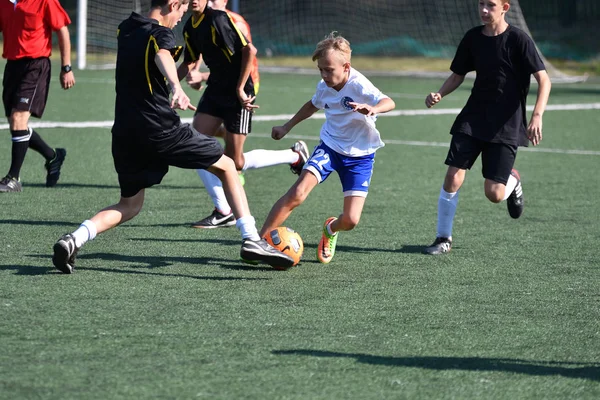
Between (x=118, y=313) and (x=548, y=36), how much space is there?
97.1 ft

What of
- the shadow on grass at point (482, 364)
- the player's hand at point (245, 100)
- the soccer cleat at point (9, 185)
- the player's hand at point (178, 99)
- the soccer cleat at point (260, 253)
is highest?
the player's hand at point (178, 99)

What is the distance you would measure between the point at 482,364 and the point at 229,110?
387cm

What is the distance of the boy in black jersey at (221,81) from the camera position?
7359 millimetres

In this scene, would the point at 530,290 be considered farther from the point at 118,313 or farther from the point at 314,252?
the point at 118,313

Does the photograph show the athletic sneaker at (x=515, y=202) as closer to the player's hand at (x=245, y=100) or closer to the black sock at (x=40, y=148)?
the player's hand at (x=245, y=100)

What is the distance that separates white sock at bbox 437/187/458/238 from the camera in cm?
679

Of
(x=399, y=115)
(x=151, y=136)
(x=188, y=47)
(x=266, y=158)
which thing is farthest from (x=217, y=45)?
(x=399, y=115)

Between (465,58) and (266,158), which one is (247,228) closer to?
(465,58)

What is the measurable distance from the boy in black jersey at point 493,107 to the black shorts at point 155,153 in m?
1.67

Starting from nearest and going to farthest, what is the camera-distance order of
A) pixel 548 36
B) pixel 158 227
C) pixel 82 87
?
1. pixel 158 227
2. pixel 82 87
3. pixel 548 36

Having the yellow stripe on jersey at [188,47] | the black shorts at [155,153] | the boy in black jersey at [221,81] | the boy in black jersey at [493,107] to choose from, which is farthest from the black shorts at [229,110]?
the black shorts at [155,153]

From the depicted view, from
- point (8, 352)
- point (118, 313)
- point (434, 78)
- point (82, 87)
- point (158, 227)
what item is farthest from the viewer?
point (434, 78)

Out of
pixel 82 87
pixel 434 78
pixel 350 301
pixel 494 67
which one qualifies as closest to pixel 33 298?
pixel 350 301

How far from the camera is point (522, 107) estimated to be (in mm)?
6797
